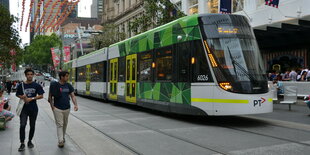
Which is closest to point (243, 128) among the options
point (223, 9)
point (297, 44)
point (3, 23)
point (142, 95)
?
point (142, 95)

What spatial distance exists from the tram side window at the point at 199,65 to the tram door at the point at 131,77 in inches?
202

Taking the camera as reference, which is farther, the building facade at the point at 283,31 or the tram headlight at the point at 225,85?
the building facade at the point at 283,31

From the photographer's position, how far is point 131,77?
51.2 ft

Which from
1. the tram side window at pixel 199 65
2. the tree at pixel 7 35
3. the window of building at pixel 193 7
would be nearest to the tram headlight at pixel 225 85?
the tram side window at pixel 199 65

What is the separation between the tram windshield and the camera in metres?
9.76

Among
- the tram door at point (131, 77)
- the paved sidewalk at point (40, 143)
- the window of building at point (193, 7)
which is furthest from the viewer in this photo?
the window of building at point (193, 7)

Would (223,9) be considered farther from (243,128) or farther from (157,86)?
(243,128)

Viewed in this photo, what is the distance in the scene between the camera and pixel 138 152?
273 inches

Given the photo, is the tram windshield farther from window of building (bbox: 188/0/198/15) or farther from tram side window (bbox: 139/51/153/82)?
window of building (bbox: 188/0/198/15)

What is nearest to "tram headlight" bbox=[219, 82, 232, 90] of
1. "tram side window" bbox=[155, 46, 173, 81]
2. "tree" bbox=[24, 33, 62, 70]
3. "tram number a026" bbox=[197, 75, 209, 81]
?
"tram number a026" bbox=[197, 75, 209, 81]

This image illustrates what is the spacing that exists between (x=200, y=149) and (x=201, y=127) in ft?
10.0

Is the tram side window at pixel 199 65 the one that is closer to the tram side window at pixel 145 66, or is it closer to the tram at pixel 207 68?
the tram at pixel 207 68

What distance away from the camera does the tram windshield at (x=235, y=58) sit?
32.0 feet

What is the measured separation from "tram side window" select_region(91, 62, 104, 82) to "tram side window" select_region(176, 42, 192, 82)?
10.2 m
